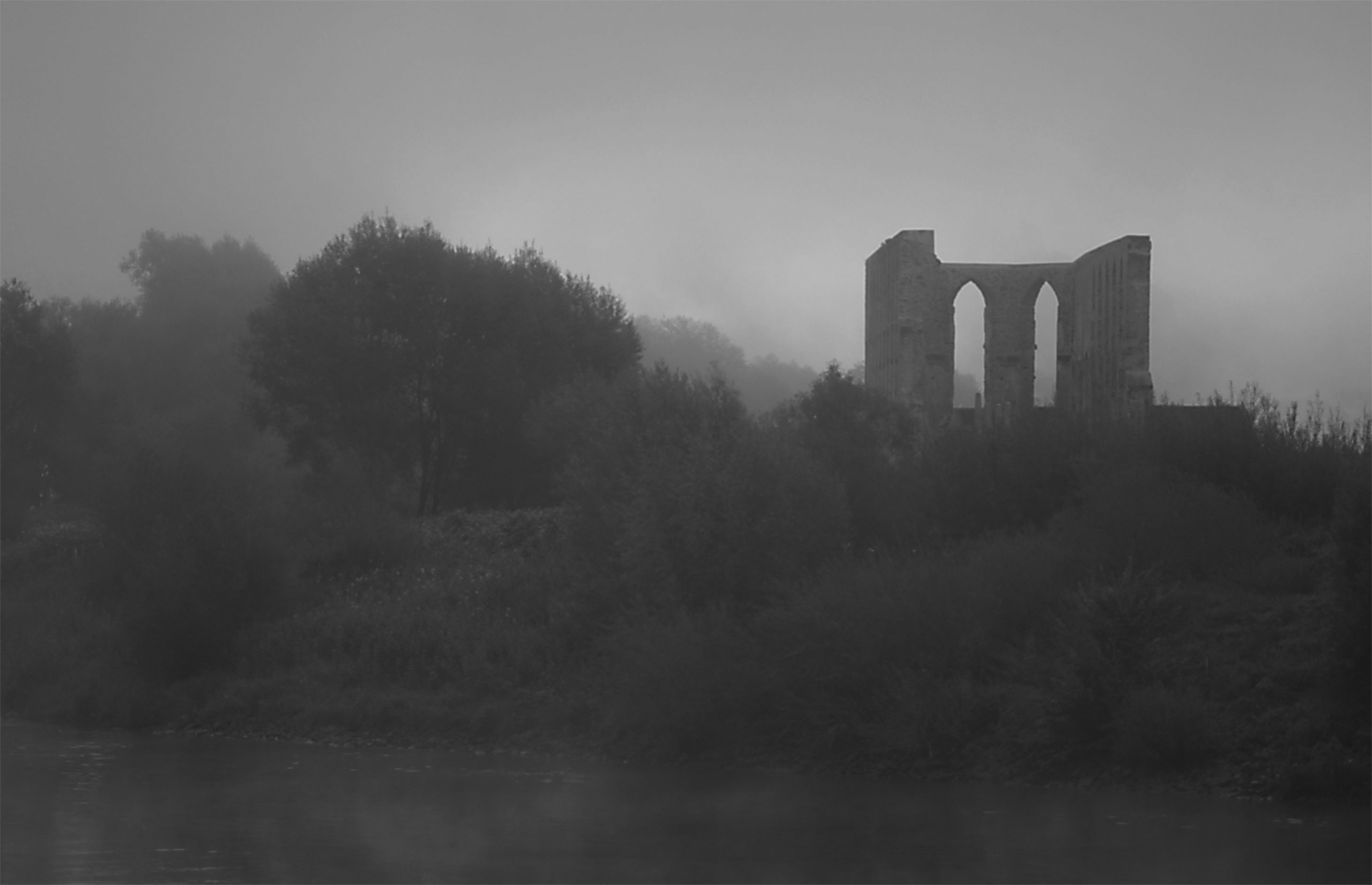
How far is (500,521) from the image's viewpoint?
32.2 m

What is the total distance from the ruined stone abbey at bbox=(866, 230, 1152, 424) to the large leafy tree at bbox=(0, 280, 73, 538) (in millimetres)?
24285

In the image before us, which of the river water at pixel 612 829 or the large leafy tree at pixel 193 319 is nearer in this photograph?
the river water at pixel 612 829

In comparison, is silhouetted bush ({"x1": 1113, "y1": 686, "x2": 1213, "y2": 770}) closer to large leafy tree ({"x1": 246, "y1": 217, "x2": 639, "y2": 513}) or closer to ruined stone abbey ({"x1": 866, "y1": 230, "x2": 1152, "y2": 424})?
ruined stone abbey ({"x1": 866, "y1": 230, "x2": 1152, "y2": 424})

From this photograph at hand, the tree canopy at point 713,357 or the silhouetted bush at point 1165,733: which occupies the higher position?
the tree canopy at point 713,357

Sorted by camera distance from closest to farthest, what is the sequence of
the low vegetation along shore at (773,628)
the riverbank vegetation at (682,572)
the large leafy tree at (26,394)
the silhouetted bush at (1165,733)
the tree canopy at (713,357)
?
1. the silhouetted bush at (1165,733)
2. the low vegetation along shore at (773,628)
3. the riverbank vegetation at (682,572)
4. the large leafy tree at (26,394)
5. the tree canopy at (713,357)

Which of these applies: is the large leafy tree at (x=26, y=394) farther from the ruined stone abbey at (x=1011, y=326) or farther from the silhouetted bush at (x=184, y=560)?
the ruined stone abbey at (x=1011, y=326)

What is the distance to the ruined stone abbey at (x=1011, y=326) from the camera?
3588 centimetres

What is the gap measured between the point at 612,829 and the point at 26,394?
34.5 meters

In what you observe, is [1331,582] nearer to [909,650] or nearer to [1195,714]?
[1195,714]

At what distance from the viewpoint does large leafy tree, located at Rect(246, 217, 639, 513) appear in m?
37.5

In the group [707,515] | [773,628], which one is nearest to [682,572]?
[707,515]

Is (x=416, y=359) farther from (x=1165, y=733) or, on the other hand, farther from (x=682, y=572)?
(x=1165, y=733)

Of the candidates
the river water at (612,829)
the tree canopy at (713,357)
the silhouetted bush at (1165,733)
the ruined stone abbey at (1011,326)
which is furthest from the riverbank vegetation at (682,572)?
the tree canopy at (713,357)

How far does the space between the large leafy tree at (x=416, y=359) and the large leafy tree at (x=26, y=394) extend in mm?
8394
